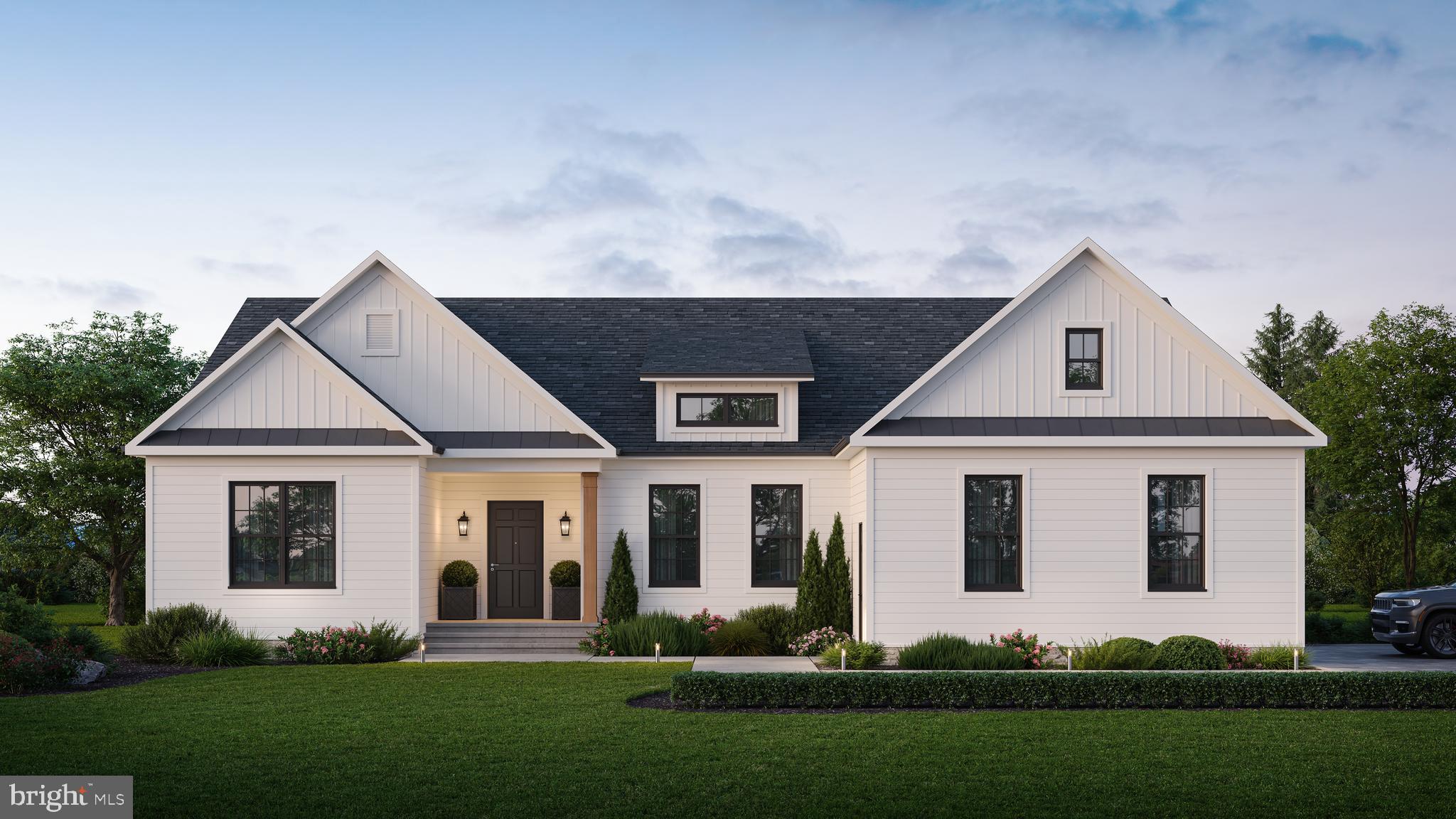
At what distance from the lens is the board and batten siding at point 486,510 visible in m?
21.7

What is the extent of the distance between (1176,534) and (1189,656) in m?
2.26

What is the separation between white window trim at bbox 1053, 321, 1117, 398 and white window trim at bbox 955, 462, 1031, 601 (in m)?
1.54

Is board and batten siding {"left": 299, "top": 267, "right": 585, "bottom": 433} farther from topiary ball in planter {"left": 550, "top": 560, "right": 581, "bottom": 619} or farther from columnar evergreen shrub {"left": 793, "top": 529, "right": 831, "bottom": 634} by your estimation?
columnar evergreen shrub {"left": 793, "top": 529, "right": 831, "bottom": 634}

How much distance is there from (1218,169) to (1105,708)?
37.1 ft

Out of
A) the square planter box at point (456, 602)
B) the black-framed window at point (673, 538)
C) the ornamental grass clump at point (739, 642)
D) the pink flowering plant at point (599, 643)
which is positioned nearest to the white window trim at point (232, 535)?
the square planter box at point (456, 602)

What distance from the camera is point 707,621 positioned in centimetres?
2002

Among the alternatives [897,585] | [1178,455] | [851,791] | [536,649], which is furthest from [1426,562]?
[851,791]

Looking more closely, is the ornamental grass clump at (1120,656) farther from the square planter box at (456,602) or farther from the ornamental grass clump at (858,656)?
the square planter box at (456,602)

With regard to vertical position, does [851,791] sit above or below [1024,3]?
below

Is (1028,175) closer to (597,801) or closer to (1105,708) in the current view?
(1105,708)

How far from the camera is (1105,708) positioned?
13164 mm

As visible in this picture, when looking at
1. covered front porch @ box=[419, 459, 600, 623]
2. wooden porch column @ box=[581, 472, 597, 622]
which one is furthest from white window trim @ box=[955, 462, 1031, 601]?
covered front porch @ box=[419, 459, 600, 623]

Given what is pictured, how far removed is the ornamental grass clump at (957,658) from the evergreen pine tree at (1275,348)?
39087mm

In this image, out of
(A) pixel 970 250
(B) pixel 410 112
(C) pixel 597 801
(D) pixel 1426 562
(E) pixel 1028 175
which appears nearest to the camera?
(C) pixel 597 801
